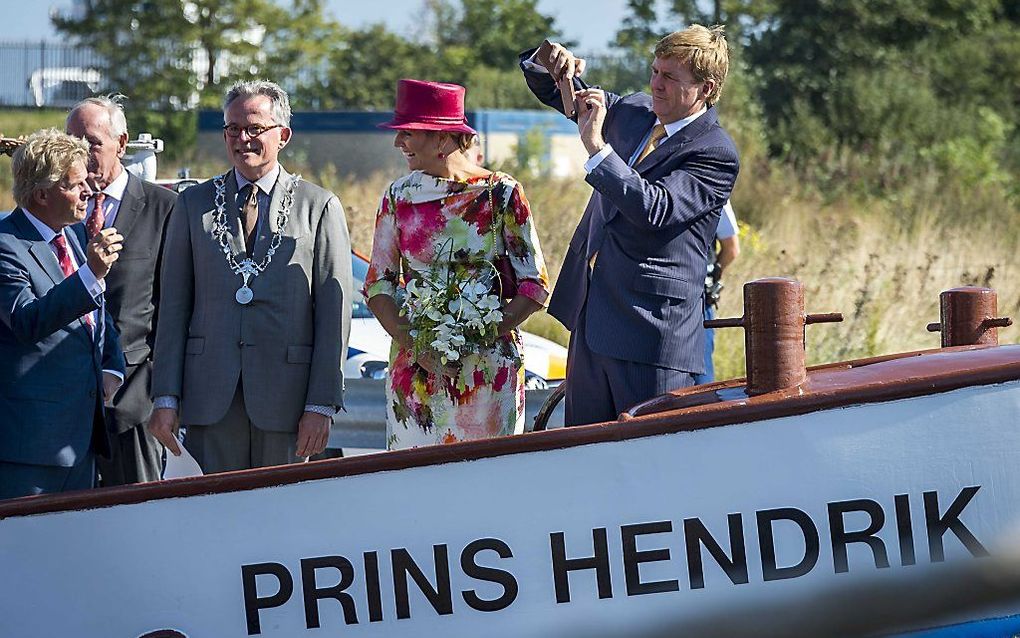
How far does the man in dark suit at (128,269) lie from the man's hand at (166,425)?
464 millimetres

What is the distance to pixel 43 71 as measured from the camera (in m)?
32.6

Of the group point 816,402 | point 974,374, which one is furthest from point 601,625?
point 974,374

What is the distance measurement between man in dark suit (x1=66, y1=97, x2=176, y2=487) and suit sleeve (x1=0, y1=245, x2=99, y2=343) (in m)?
0.86

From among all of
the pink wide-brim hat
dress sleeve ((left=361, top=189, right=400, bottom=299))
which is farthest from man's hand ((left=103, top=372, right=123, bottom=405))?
the pink wide-brim hat

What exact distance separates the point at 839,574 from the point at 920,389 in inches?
19.2

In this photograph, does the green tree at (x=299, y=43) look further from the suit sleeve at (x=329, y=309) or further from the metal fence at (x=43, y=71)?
the suit sleeve at (x=329, y=309)

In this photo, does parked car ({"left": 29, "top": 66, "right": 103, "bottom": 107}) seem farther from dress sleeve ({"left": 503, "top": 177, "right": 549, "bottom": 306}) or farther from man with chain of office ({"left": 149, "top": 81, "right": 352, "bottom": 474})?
dress sleeve ({"left": 503, "top": 177, "right": 549, "bottom": 306})

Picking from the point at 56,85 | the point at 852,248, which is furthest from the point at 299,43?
the point at 852,248

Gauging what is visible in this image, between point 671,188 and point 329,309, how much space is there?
46.0 inches

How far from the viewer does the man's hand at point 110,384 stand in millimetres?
4527

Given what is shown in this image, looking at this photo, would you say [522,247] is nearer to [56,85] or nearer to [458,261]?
[458,261]

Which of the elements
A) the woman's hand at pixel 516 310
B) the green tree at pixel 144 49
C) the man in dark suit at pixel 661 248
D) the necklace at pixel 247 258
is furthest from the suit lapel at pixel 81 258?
the green tree at pixel 144 49

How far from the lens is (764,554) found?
3467 millimetres

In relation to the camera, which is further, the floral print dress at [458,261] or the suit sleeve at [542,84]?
the suit sleeve at [542,84]
